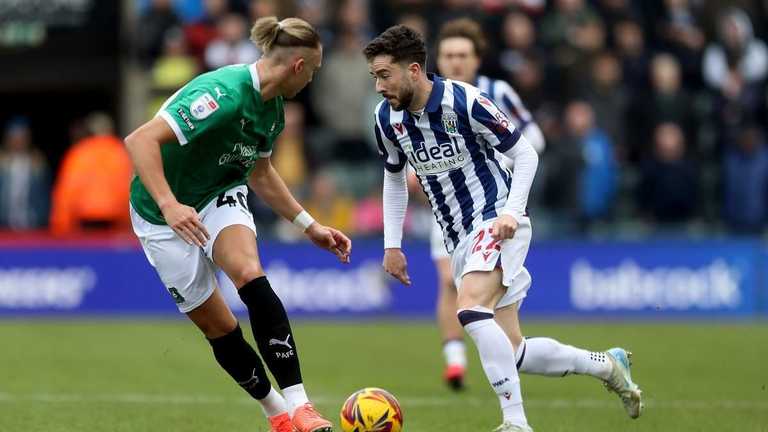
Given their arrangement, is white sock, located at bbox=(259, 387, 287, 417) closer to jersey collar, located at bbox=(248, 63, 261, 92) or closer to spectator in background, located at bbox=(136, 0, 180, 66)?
jersey collar, located at bbox=(248, 63, 261, 92)

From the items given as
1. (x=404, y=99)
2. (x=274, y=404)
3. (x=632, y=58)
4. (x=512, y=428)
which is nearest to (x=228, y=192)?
(x=404, y=99)

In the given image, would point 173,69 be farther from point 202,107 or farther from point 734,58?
point 202,107

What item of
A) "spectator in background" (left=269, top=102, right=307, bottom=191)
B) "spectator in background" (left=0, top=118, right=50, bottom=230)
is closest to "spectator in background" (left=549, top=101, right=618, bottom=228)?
"spectator in background" (left=269, top=102, right=307, bottom=191)

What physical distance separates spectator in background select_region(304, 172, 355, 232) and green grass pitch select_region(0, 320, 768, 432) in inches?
55.0

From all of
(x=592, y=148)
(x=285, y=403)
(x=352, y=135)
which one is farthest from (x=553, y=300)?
(x=285, y=403)

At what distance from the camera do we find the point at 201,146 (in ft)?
23.0

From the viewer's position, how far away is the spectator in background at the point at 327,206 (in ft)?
53.3

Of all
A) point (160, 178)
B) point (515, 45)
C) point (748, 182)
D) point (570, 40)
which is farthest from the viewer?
point (570, 40)

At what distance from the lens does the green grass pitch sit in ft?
27.0

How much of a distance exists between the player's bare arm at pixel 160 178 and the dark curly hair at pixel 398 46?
1.15m

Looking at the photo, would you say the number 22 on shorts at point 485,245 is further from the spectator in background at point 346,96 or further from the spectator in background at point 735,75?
the spectator in background at point 735,75

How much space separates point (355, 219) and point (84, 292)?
3.23 m

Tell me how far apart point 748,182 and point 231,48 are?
20.7ft

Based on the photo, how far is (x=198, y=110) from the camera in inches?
268
